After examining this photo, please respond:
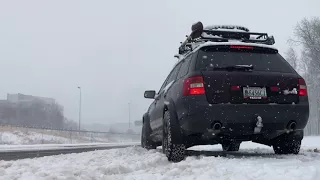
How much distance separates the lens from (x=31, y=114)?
2798 inches

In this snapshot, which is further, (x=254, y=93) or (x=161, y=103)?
(x=161, y=103)

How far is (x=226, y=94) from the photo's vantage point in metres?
4.80

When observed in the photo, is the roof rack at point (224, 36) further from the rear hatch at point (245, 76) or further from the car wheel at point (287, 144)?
the car wheel at point (287, 144)

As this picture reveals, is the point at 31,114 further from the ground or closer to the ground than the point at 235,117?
closer to the ground

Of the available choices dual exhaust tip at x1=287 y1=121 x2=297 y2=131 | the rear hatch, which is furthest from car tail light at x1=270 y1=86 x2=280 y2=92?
dual exhaust tip at x1=287 y1=121 x2=297 y2=131

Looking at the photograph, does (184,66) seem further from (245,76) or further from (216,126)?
(216,126)

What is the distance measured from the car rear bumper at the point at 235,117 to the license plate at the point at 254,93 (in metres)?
0.13

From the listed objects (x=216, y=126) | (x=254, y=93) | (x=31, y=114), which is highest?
(x=254, y=93)

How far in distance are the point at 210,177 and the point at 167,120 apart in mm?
2028

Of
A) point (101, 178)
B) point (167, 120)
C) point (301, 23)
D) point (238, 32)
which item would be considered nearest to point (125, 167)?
point (101, 178)

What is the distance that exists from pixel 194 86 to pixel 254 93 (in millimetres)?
824

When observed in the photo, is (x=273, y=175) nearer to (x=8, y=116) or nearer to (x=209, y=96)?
(x=209, y=96)

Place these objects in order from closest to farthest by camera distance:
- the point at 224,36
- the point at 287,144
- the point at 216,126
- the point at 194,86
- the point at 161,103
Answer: the point at 216,126, the point at 194,86, the point at 287,144, the point at 224,36, the point at 161,103

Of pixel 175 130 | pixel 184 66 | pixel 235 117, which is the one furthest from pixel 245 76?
pixel 175 130
